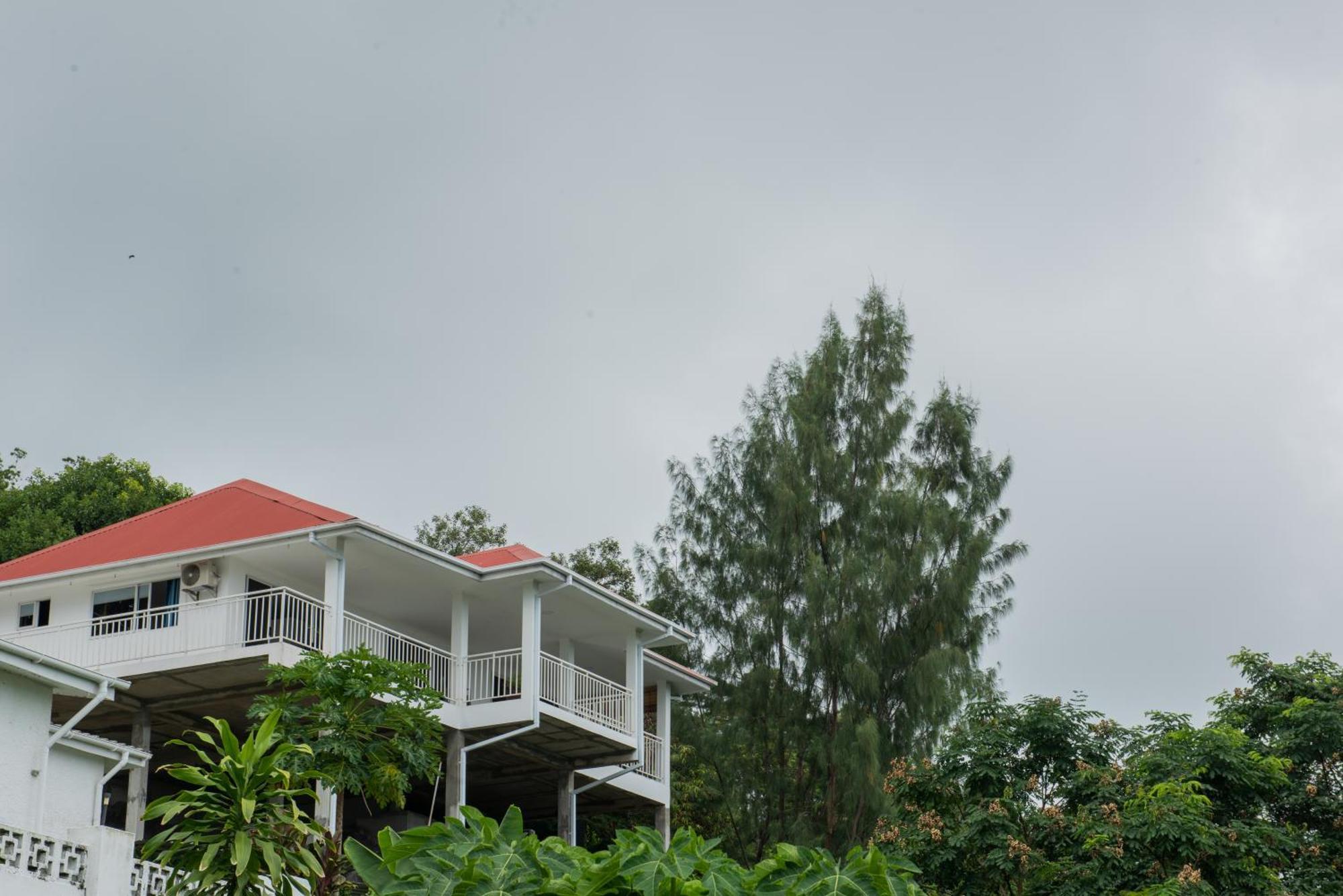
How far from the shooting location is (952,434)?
115 ft

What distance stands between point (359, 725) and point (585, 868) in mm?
7407

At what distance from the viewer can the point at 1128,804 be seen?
21.0 meters

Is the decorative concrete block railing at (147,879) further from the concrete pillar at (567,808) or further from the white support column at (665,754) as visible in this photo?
the white support column at (665,754)

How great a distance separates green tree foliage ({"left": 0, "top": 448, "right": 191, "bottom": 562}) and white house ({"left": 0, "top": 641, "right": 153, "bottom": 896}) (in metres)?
18.0

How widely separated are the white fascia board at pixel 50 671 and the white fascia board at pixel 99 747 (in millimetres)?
501

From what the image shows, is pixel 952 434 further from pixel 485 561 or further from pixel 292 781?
pixel 292 781

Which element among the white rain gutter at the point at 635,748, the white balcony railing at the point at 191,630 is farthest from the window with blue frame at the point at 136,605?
the white rain gutter at the point at 635,748

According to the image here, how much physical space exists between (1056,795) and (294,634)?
33.8 ft

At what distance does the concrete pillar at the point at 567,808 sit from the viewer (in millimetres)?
27047

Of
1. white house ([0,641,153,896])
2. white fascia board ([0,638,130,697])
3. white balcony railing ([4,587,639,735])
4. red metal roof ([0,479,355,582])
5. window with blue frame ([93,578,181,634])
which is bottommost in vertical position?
white house ([0,641,153,896])

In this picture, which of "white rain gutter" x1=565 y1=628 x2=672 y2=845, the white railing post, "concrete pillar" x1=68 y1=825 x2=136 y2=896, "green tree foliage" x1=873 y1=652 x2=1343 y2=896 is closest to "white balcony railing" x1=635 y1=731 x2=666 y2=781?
the white railing post

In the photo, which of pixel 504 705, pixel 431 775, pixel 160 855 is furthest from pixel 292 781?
pixel 504 705

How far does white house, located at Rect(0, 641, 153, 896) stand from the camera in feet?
50.8

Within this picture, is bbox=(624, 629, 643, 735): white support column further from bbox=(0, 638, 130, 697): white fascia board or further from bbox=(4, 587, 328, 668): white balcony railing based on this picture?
bbox=(0, 638, 130, 697): white fascia board
